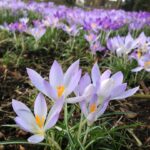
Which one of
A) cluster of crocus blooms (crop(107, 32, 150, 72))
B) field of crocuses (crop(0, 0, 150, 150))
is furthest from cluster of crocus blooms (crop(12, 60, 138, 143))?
cluster of crocus blooms (crop(107, 32, 150, 72))

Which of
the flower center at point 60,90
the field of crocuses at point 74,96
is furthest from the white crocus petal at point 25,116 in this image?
the flower center at point 60,90

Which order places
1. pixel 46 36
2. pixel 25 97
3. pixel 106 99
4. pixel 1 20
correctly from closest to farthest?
pixel 106 99 < pixel 25 97 < pixel 46 36 < pixel 1 20

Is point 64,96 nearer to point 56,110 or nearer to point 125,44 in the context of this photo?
point 56,110

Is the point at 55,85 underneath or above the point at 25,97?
above

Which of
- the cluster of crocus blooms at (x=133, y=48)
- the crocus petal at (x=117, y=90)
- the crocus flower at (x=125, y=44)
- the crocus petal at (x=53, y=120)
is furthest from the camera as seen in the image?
the crocus flower at (x=125, y=44)

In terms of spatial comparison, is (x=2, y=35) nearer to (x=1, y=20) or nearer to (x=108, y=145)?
(x=1, y=20)

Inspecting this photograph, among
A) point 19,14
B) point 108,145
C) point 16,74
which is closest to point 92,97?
point 108,145

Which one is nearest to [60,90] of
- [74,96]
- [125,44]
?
[74,96]

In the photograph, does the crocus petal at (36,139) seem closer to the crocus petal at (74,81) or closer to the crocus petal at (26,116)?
the crocus petal at (26,116)
